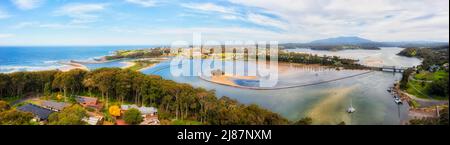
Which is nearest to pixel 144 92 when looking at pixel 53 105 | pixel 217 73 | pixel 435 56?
pixel 53 105

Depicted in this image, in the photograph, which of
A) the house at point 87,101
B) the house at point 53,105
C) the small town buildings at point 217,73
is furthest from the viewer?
the small town buildings at point 217,73

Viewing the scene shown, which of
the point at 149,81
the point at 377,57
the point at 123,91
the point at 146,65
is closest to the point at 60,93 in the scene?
the point at 123,91

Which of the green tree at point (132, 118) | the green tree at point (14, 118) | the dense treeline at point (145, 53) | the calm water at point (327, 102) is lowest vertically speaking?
the calm water at point (327, 102)

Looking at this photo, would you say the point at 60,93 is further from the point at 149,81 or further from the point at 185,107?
the point at 185,107

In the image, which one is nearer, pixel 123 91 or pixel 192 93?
pixel 192 93

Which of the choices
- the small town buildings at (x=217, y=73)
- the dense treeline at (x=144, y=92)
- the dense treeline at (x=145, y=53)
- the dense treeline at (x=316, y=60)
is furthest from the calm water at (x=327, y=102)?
the dense treeline at (x=316, y=60)

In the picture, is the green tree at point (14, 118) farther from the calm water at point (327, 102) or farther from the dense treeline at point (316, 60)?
the dense treeline at point (316, 60)
